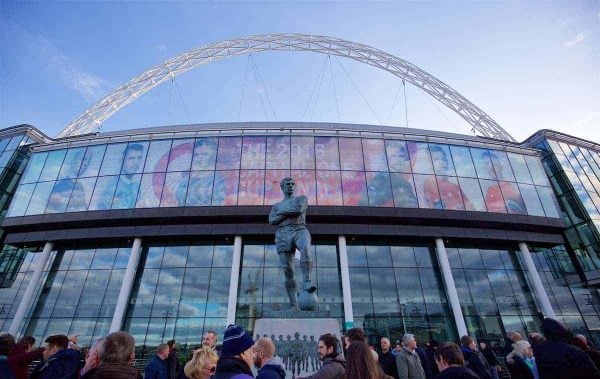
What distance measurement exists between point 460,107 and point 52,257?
5009 centimetres

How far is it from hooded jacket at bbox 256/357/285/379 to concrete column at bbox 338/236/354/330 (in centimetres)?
1679

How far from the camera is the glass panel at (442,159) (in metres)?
23.8

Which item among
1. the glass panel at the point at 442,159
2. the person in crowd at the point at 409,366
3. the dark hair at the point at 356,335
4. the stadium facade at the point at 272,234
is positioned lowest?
the person in crowd at the point at 409,366

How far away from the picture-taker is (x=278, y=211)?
8227mm

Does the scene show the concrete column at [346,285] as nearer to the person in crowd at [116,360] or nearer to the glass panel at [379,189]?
the glass panel at [379,189]

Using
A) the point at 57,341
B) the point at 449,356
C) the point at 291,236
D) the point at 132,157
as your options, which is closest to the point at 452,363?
the point at 449,356

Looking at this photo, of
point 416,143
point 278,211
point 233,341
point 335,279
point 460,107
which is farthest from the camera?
point 460,107

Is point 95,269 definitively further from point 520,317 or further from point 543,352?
point 520,317

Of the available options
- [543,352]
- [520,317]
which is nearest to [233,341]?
[543,352]

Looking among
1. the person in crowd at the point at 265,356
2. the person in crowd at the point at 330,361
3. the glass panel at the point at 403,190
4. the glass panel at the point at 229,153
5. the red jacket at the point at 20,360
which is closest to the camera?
the person in crowd at the point at 265,356

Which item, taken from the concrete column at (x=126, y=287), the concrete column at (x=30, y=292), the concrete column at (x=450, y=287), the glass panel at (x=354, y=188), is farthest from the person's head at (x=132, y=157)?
the concrete column at (x=450, y=287)

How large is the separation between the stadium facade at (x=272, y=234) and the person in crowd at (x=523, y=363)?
42.7 ft

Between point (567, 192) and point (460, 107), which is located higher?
point (460, 107)

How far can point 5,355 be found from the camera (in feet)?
14.8
